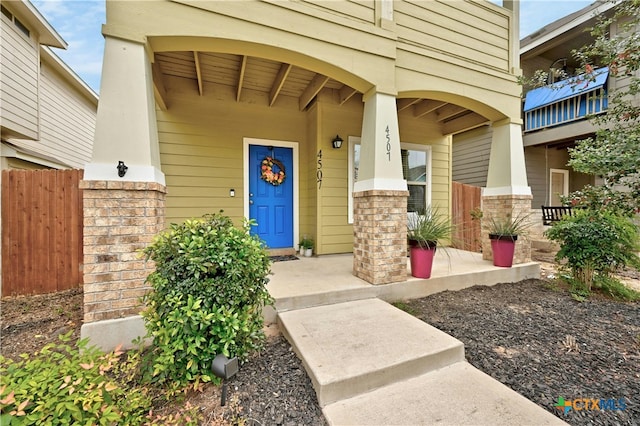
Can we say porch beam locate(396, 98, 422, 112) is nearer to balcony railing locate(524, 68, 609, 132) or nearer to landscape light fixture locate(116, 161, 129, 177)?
balcony railing locate(524, 68, 609, 132)

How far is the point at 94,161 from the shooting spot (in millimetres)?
2277

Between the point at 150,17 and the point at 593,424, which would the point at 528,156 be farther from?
the point at 150,17

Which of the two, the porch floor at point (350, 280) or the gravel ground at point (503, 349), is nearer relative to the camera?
Answer: the gravel ground at point (503, 349)

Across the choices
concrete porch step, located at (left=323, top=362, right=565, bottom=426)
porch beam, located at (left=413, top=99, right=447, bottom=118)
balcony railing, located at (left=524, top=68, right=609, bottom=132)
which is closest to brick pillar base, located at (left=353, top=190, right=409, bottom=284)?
concrete porch step, located at (left=323, top=362, right=565, bottom=426)

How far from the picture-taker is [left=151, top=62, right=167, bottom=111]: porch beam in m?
3.61

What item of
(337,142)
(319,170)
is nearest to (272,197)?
(319,170)

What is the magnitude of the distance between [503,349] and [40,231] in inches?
214

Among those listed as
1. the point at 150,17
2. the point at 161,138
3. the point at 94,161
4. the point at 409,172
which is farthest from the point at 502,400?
the point at 161,138

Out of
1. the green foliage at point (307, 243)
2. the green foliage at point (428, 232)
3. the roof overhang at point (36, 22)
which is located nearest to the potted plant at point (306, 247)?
the green foliage at point (307, 243)

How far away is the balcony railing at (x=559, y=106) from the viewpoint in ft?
22.4

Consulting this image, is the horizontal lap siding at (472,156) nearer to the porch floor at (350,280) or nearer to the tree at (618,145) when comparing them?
the porch floor at (350,280)

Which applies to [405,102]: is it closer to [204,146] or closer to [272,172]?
[272,172]

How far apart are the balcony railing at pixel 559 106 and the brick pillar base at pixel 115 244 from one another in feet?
28.9

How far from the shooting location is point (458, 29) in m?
4.04
